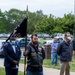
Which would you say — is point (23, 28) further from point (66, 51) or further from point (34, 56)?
point (66, 51)

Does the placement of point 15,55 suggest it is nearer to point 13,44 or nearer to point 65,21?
point 13,44

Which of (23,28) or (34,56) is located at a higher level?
(23,28)

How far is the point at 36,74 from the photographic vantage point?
8102 millimetres

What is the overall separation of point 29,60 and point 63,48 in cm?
356

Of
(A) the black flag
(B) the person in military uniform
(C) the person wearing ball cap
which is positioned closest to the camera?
(B) the person in military uniform

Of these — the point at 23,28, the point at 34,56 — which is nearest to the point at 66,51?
the point at 23,28

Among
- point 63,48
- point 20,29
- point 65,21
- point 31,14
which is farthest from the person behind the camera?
point 31,14

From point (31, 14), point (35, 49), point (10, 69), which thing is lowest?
point (10, 69)

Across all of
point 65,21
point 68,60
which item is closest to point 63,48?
point 68,60

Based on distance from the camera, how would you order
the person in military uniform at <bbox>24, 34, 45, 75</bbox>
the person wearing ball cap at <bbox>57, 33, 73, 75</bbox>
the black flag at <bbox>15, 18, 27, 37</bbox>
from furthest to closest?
the person wearing ball cap at <bbox>57, 33, 73, 75</bbox> < the black flag at <bbox>15, 18, 27, 37</bbox> < the person in military uniform at <bbox>24, 34, 45, 75</bbox>

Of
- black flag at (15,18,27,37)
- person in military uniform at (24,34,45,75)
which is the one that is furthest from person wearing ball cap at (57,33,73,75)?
person in military uniform at (24,34,45,75)

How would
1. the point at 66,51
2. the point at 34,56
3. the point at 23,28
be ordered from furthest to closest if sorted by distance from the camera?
the point at 66,51 → the point at 23,28 → the point at 34,56

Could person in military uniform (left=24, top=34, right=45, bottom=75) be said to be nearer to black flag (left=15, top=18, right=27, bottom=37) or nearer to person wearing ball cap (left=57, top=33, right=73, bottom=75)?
black flag (left=15, top=18, right=27, bottom=37)

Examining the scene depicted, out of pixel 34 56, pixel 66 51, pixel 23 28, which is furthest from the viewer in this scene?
pixel 66 51
